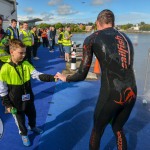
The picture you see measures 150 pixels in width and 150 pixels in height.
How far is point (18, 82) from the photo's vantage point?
349cm

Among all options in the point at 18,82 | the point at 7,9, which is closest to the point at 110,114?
the point at 18,82

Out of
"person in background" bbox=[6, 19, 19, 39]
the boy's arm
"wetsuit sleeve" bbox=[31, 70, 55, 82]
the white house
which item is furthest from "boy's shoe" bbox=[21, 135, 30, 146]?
the white house

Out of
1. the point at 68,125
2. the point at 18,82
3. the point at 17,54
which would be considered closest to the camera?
the point at 17,54

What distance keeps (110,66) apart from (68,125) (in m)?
2.28

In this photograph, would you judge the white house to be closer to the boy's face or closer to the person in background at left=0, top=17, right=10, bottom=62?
the person in background at left=0, top=17, right=10, bottom=62

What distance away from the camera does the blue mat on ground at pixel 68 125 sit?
149 inches

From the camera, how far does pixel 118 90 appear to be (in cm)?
257

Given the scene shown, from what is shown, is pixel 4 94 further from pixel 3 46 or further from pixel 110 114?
pixel 3 46

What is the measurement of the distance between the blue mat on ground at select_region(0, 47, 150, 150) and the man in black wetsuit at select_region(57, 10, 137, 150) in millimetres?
1292

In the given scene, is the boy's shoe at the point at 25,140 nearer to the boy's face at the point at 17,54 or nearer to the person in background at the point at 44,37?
the boy's face at the point at 17,54

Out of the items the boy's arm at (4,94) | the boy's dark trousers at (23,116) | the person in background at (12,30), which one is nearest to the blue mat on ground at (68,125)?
the boy's dark trousers at (23,116)

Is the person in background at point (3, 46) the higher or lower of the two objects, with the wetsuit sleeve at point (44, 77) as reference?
higher

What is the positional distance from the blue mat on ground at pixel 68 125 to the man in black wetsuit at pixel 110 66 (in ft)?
4.24

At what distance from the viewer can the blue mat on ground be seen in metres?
3.79
